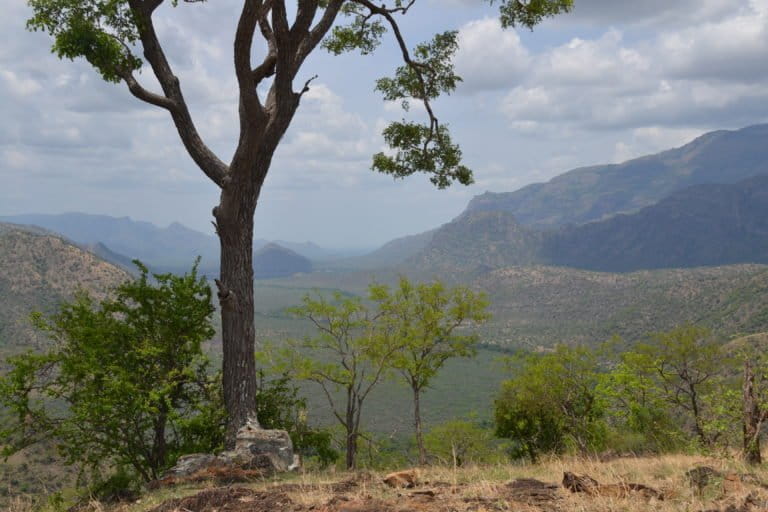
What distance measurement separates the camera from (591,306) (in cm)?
19300

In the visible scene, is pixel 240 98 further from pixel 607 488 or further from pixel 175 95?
pixel 607 488

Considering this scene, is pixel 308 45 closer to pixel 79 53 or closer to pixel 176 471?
pixel 79 53

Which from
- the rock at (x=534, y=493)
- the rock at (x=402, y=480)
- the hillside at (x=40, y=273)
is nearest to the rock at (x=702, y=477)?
the rock at (x=534, y=493)

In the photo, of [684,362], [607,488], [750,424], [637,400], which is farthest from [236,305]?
[684,362]

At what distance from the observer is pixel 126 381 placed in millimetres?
10062

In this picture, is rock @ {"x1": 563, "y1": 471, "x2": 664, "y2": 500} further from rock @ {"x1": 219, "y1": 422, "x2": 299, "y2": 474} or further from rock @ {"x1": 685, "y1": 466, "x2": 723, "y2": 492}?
rock @ {"x1": 219, "y1": 422, "x2": 299, "y2": 474}

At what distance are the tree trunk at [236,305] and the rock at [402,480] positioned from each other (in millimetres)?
3995

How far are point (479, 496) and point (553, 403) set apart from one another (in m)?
25.9

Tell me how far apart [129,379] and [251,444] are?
317cm

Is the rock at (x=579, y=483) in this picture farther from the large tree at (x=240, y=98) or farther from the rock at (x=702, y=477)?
the large tree at (x=240, y=98)

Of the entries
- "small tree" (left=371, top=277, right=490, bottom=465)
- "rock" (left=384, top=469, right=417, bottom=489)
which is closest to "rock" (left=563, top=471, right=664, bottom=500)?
"rock" (left=384, top=469, right=417, bottom=489)

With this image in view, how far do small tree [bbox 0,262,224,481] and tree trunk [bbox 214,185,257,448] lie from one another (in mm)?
1070

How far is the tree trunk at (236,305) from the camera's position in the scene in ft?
31.8

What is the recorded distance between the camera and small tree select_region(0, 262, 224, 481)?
10172 millimetres
